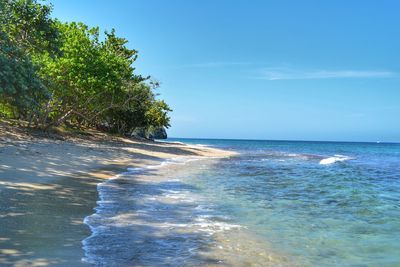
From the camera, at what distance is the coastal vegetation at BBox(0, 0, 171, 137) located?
16781 mm

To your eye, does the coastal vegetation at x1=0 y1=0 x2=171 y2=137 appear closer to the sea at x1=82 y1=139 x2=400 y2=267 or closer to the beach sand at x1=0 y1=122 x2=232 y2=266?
the beach sand at x1=0 y1=122 x2=232 y2=266

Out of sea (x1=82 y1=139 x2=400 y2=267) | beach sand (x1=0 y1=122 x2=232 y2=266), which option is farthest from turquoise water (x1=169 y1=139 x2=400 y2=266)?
beach sand (x1=0 y1=122 x2=232 y2=266)

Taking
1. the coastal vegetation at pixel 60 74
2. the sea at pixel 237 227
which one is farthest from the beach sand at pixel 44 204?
the coastal vegetation at pixel 60 74

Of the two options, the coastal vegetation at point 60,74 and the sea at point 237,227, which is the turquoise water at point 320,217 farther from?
the coastal vegetation at point 60,74

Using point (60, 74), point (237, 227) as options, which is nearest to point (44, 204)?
point (237, 227)

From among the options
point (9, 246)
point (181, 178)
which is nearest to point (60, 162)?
point (181, 178)

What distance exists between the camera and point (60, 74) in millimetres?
30562

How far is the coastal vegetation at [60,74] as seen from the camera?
1678 cm

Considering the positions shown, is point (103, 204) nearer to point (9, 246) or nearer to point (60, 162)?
point (9, 246)

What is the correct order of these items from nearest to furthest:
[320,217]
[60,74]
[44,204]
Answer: [44,204]
[320,217]
[60,74]

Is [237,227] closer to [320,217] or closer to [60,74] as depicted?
[320,217]

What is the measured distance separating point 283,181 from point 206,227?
10.8m

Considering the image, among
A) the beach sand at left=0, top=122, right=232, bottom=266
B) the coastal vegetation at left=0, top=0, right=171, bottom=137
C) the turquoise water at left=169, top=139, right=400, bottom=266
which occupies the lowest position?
the turquoise water at left=169, top=139, right=400, bottom=266

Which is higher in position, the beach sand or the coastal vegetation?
the coastal vegetation
